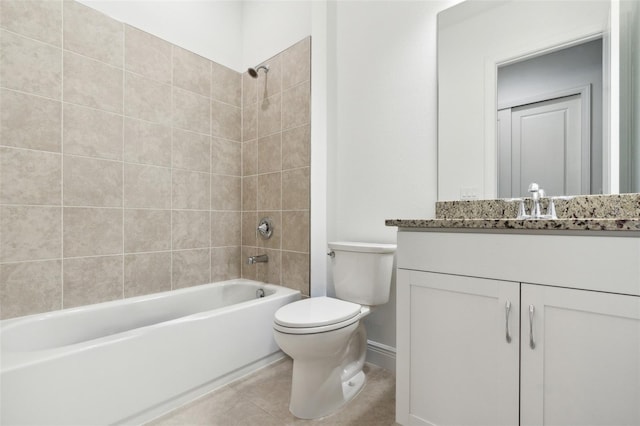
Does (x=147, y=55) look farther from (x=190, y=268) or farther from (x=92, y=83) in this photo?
(x=190, y=268)

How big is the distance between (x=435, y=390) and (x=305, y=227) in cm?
122

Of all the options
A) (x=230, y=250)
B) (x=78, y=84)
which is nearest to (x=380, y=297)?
(x=230, y=250)

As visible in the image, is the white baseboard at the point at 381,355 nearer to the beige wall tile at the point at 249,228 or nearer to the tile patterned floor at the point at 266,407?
the tile patterned floor at the point at 266,407

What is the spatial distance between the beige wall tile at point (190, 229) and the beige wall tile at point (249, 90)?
0.94 metres

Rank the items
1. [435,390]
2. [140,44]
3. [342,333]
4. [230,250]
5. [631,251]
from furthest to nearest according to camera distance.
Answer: [230,250] < [140,44] < [342,333] < [435,390] < [631,251]

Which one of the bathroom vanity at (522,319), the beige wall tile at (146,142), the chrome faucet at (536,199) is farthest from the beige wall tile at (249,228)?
the chrome faucet at (536,199)

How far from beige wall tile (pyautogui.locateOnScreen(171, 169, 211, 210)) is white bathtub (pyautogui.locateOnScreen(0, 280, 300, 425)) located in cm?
59

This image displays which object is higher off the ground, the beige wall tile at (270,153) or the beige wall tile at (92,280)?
the beige wall tile at (270,153)

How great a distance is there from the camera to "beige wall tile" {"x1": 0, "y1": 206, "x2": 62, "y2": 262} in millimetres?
1497

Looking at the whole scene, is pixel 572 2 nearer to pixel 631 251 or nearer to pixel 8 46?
pixel 631 251

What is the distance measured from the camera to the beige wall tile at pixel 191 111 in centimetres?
214

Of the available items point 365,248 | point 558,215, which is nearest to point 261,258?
point 365,248

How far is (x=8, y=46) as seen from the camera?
1.51m

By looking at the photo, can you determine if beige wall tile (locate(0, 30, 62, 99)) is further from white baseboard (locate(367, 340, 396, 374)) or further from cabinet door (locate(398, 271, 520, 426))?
white baseboard (locate(367, 340, 396, 374))
